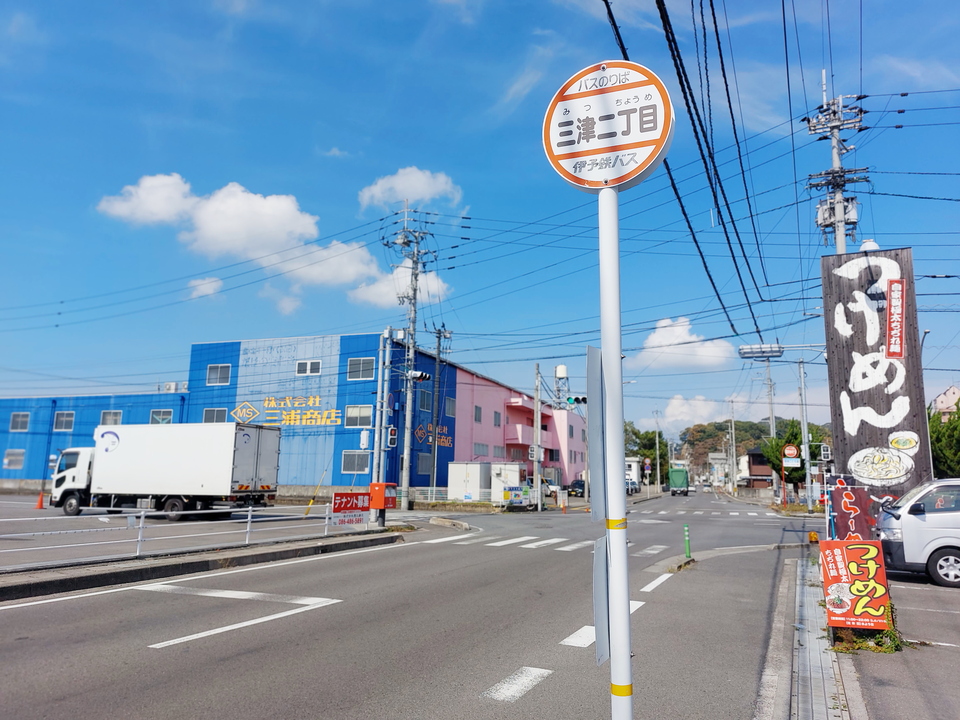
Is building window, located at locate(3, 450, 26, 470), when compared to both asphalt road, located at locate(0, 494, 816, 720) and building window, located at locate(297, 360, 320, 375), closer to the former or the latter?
building window, located at locate(297, 360, 320, 375)

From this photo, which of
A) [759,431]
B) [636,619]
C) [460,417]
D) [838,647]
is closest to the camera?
[838,647]

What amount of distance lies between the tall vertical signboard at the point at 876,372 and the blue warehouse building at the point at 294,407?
2545 cm

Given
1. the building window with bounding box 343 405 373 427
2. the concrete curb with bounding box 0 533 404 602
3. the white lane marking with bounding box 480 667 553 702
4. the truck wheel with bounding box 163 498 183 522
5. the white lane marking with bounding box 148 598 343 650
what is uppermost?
the building window with bounding box 343 405 373 427

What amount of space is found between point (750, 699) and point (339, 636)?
4.27 metres

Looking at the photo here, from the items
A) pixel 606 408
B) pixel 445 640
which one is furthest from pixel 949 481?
pixel 606 408

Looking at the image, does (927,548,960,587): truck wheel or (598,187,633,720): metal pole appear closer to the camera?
(598,187,633,720): metal pole

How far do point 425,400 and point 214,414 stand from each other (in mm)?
14373

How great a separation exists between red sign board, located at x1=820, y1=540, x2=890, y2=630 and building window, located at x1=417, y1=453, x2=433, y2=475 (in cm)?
3595

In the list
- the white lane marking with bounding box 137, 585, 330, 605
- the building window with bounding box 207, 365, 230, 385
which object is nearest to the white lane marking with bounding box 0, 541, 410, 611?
the white lane marking with bounding box 137, 585, 330, 605

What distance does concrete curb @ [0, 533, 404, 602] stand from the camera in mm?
9250

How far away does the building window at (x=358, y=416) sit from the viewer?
3925 cm

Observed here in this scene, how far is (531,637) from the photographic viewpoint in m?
7.51

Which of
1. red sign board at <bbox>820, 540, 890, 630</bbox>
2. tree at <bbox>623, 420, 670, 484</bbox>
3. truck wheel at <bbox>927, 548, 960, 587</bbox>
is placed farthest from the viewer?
tree at <bbox>623, 420, 670, 484</bbox>

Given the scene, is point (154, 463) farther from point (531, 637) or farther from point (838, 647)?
point (838, 647)
